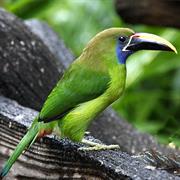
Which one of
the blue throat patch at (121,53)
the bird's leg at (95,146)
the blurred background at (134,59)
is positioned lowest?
the bird's leg at (95,146)

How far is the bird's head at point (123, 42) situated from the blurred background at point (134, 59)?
7.03 ft

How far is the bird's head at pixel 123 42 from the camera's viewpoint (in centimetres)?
232

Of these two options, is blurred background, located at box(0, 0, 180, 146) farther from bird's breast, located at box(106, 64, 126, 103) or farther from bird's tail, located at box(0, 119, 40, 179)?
bird's tail, located at box(0, 119, 40, 179)

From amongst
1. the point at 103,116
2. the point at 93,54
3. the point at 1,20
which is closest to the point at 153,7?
the point at 103,116

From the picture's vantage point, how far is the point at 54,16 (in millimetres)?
5977

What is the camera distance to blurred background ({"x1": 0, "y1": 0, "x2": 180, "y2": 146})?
5.00 metres

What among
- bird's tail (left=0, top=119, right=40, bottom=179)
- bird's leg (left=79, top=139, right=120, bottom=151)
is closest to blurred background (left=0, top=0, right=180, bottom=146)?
bird's leg (left=79, top=139, right=120, bottom=151)

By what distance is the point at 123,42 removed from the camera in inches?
92.0

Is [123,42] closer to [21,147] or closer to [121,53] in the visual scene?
[121,53]

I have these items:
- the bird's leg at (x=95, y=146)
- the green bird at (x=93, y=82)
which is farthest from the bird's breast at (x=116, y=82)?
the bird's leg at (x=95, y=146)

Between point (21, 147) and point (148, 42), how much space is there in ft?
1.91

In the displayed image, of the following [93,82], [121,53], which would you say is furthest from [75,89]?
[121,53]

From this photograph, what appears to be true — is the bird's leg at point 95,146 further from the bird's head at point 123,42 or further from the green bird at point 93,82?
the bird's head at point 123,42

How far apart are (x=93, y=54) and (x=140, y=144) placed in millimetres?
1083
